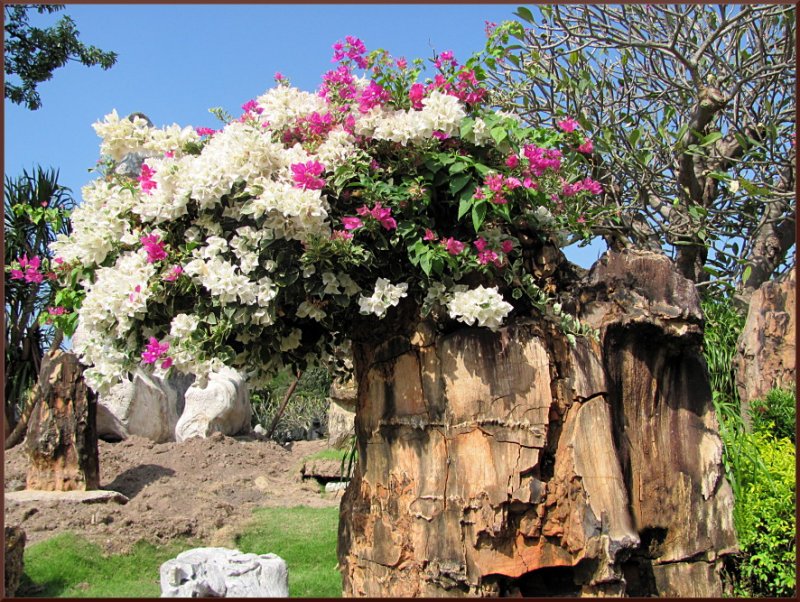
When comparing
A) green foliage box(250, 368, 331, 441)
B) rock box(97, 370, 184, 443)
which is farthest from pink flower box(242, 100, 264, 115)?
green foliage box(250, 368, 331, 441)

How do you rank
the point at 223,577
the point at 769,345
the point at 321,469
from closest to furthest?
1. the point at 223,577
2. the point at 769,345
3. the point at 321,469

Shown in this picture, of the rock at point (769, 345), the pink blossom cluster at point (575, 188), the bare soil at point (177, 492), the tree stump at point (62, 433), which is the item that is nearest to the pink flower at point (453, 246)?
the pink blossom cluster at point (575, 188)

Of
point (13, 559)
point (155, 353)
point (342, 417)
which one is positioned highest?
point (155, 353)

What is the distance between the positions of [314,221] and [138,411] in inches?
421

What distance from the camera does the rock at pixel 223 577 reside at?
4613 mm

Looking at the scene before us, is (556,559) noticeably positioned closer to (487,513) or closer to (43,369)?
(487,513)

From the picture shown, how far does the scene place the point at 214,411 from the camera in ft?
45.8

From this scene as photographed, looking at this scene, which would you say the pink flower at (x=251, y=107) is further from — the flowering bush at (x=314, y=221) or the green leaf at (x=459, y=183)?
the green leaf at (x=459, y=183)

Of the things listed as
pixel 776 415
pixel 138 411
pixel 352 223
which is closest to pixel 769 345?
pixel 776 415

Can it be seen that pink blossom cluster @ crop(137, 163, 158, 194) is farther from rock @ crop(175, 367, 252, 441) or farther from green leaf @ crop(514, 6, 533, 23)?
rock @ crop(175, 367, 252, 441)

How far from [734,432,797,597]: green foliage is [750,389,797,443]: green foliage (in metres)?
1.16

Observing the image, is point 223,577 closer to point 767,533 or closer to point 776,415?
point 767,533

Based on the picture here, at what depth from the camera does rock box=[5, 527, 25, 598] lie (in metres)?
5.92

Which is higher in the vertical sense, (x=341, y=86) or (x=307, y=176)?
(x=341, y=86)
